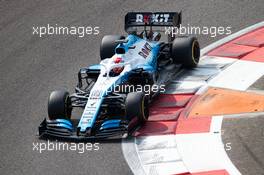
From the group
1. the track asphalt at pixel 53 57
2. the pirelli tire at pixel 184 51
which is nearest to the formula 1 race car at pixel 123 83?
the pirelli tire at pixel 184 51

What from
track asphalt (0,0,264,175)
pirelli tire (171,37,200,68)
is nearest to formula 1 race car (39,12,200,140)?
pirelli tire (171,37,200,68)

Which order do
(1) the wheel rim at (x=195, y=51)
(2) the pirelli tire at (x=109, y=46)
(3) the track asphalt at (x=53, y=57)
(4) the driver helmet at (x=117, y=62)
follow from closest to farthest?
(3) the track asphalt at (x=53, y=57) → (4) the driver helmet at (x=117, y=62) → (1) the wheel rim at (x=195, y=51) → (2) the pirelli tire at (x=109, y=46)

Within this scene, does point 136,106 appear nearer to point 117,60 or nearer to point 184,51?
point 117,60

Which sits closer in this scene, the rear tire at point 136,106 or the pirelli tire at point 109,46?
the rear tire at point 136,106

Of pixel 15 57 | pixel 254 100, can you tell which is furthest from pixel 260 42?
pixel 15 57

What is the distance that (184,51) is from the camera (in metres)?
14.9

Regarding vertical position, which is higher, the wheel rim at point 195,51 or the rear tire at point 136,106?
the wheel rim at point 195,51

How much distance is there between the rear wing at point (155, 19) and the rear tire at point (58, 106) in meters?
2.86

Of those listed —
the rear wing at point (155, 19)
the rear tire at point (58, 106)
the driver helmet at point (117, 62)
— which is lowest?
the rear tire at point (58, 106)

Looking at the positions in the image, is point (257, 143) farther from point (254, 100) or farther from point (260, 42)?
point (260, 42)

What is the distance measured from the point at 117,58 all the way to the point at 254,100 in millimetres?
2633

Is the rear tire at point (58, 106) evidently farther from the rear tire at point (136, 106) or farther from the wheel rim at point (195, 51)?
the wheel rim at point (195, 51)

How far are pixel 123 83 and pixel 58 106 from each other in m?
1.28

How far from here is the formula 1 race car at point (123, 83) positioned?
12680 millimetres
